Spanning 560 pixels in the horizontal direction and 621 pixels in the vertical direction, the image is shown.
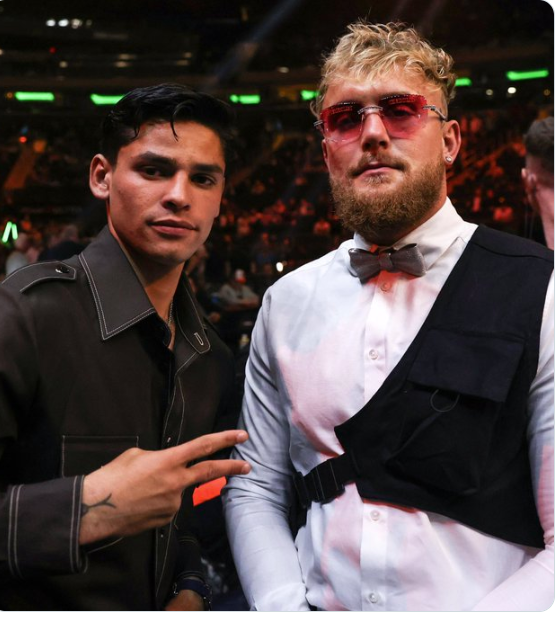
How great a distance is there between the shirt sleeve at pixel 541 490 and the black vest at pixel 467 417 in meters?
0.02

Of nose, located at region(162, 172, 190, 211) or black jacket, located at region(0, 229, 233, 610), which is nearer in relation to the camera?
black jacket, located at region(0, 229, 233, 610)

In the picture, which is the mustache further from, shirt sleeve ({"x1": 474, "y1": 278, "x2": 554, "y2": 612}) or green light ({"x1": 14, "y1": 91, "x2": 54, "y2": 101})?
green light ({"x1": 14, "y1": 91, "x2": 54, "y2": 101})

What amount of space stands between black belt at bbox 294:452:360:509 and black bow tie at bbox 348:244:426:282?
0.36 m

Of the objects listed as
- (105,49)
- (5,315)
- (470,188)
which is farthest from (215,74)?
(5,315)

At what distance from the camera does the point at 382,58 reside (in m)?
1.29

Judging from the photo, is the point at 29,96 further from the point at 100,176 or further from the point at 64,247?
the point at 100,176

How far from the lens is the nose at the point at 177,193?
1195 millimetres

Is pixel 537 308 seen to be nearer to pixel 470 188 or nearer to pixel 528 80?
pixel 470 188

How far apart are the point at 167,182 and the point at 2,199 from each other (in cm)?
261

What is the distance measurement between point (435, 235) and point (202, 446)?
1.99 feet

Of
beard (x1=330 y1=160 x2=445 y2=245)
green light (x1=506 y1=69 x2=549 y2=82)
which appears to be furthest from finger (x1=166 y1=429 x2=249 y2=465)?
green light (x1=506 y1=69 x2=549 y2=82)

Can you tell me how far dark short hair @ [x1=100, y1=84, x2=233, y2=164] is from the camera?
48.3 inches

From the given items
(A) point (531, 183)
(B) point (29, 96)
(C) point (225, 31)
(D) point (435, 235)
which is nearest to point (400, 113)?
(D) point (435, 235)

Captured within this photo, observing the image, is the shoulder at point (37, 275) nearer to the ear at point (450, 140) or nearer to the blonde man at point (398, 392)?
the blonde man at point (398, 392)
